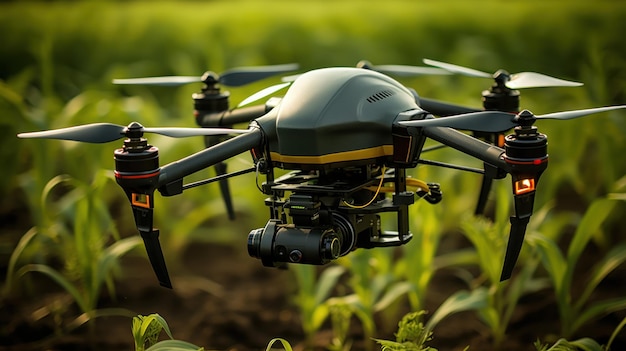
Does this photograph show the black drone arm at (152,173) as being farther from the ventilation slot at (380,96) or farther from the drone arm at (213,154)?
the ventilation slot at (380,96)

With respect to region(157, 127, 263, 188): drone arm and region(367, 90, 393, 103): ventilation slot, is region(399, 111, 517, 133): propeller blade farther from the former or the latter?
region(157, 127, 263, 188): drone arm

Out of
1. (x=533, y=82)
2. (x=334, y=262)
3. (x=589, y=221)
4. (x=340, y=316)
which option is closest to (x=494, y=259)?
(x=589, y=221)

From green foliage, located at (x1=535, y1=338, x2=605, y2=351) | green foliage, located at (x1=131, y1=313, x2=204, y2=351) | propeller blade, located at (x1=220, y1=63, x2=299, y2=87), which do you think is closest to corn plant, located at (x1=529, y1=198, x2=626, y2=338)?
green foliage, located at (x1=535, y1=338, x2=605, y2=351)

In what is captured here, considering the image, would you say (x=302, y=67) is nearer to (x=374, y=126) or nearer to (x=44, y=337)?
(x=44, y=337)

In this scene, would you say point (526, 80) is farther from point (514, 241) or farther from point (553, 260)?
point (553, 260)

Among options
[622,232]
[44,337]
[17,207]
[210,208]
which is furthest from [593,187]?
[17,207]
